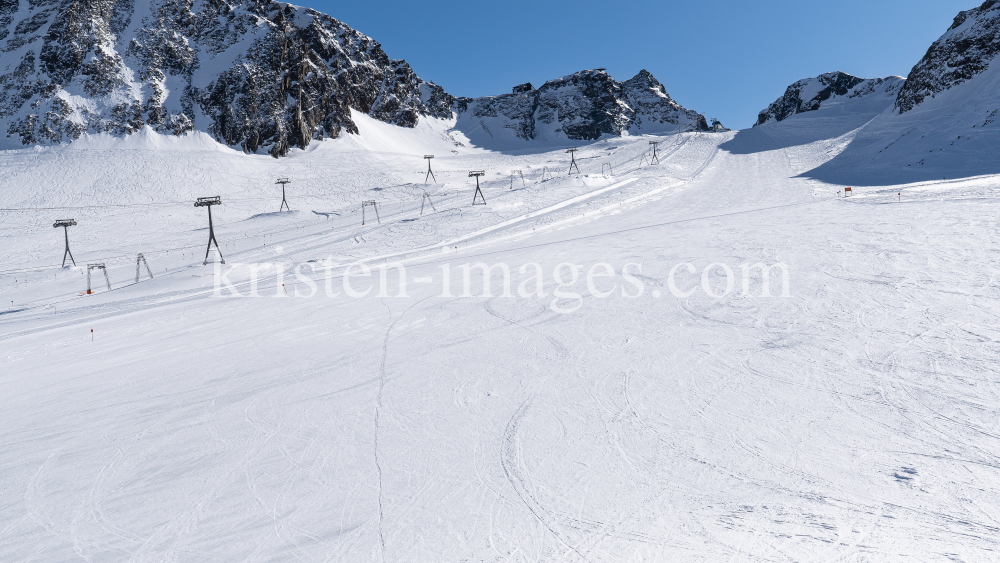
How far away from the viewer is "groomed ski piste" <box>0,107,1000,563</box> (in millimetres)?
3881

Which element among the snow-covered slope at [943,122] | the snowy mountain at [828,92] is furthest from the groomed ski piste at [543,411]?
the snowy mountain at [828,92]

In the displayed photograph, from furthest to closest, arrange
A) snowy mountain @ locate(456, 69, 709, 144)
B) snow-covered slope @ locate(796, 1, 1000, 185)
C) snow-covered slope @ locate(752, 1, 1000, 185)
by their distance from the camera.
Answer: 1. snowy mountain @ locate(456, 69, 709, 144)
2. snow-covered slope @ locate(752, 1, 1000, 185)
3. snow-covered slope @ locate(796, 1, 1000, 185)

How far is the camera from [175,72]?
213 feet

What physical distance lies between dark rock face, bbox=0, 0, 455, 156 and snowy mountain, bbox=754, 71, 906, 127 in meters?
89.3

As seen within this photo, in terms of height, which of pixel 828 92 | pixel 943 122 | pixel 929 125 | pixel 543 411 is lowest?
pixel 543 411

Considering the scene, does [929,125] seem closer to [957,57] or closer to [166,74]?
[957,57]

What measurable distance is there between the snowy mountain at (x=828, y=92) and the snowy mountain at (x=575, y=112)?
19326mm

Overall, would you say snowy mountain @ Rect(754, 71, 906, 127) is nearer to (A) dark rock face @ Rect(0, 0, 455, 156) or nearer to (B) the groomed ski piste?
(A) dark rock face @ Rect(0, 0, 455, 156)

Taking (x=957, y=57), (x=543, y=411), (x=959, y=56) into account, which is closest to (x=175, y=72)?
(x=543, y=411)

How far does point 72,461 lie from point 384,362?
12.9 ft

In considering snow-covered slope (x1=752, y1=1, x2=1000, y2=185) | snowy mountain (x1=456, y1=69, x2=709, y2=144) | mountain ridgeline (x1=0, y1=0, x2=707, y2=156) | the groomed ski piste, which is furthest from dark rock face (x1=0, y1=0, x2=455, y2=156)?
snow-covered slope (x1=752, y1=1, x2=1000, y2=185)

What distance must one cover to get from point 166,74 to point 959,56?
316ft

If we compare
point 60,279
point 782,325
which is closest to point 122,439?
point 782,325

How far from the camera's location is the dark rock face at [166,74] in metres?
55.9
